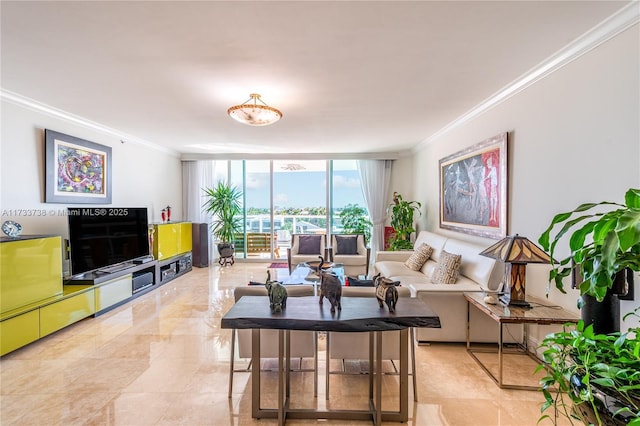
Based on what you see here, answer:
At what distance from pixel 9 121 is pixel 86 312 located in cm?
229

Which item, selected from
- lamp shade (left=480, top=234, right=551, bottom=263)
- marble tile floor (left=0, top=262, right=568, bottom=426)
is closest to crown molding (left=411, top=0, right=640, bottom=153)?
lamp shade (left=480, top=234, right=551, bottom=263)

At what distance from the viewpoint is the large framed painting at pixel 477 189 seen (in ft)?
10.6

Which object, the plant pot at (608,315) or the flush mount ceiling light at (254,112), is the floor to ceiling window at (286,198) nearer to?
the flush mount ceiling light at (254,112)

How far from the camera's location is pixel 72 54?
90.6 inches

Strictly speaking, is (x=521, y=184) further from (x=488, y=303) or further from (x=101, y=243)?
(x=101, y=243)

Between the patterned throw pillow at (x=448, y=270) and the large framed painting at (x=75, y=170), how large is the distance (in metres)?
4.81

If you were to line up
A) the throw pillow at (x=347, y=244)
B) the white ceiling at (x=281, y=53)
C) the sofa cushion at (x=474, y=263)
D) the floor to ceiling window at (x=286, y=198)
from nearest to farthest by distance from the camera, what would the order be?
the white ceiling at (x=281, y=53)
the sofa cushion at (x=474, y=263)
the throw pillow at (x=347, y=244)
the floor to ceiling window at (x=286, y=198)

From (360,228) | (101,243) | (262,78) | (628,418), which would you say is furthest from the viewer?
(360,228)

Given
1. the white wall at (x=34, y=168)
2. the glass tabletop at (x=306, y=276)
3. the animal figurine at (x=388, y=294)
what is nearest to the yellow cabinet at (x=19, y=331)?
the white wall at (x=34, y=168)

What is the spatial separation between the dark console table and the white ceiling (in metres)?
1.86

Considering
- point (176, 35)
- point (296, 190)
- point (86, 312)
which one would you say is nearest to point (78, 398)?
point (86, 312)

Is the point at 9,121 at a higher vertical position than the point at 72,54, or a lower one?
lower

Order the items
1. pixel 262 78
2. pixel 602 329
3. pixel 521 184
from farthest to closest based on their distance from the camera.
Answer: pixel 521 184 < pixel 262 78 < pixel 602 329

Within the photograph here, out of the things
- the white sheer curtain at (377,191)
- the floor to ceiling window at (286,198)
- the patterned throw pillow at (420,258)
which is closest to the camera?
the patterned throw pillow at (420,258)
